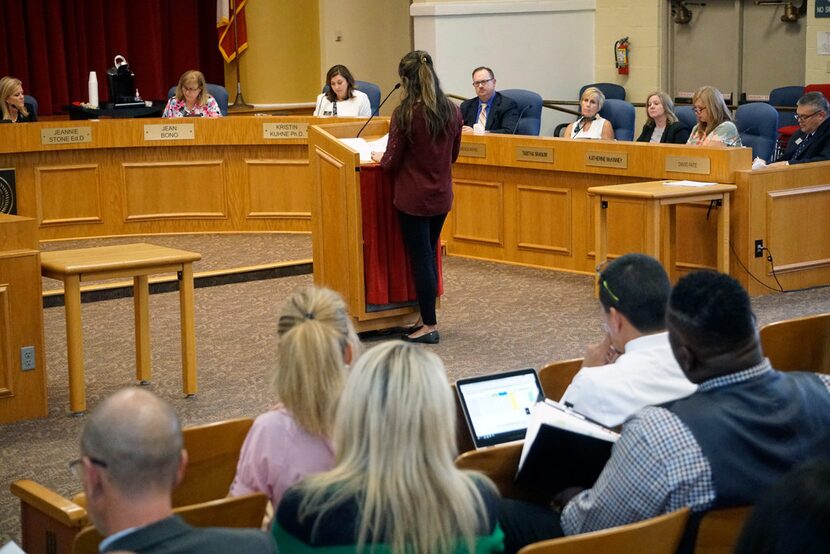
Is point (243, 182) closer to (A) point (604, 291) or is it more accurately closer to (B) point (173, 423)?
(A) point (604, 291)

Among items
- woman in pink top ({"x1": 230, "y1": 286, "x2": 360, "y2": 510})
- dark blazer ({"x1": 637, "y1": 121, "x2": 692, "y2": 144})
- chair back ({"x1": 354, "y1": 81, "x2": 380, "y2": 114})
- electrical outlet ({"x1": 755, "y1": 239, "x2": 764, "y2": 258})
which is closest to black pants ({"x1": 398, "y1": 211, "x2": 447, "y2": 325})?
electrical outlet ({"x1": 755, "y1": 239, "x2": 764, "y2": 258})

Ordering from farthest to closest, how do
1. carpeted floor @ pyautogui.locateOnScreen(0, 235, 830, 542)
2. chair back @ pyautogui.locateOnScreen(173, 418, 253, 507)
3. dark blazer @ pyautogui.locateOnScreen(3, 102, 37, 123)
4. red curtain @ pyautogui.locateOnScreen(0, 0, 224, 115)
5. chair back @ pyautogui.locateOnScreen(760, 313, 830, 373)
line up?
red curtain @ pyautogui.locateOnScreen(0, 0, 224, 115), dark blazer @ pyautogui.locateOnScreen(3, 102, 37, 123), carpeted floor @ pyautogui.locateOnScreen(0, 235, 830, 542), chair back @ pyautogui.locateOnScreen(760, 313, 830, 373), chair back @ pyautogui.locateOnScreen(173, 418, 253, 507)

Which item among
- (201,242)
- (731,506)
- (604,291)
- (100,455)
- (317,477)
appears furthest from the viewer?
(201,242)

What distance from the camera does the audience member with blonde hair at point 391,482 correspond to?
2094 mm

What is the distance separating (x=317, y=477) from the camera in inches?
85.6

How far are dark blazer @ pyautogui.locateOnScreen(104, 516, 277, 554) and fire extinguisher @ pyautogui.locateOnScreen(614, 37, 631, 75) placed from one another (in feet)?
36.8

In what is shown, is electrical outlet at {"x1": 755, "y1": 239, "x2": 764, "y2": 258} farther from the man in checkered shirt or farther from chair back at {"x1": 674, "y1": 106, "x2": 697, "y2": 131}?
the man in checkered shirt

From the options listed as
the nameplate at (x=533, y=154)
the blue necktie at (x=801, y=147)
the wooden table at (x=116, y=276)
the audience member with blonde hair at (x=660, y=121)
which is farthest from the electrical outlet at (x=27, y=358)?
the blue necktie at (x=801, y=147)

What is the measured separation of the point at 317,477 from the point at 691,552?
2.70ft

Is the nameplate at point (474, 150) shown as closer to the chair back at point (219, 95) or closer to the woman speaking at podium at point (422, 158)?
the woman speaking at podium at point (422, 158)

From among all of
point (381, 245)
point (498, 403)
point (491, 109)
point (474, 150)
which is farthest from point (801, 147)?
point (498, 403)

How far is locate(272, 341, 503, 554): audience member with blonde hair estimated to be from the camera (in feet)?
6.87

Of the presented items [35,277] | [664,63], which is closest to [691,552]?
[35,277]

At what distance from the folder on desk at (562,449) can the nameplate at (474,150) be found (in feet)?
18.7
